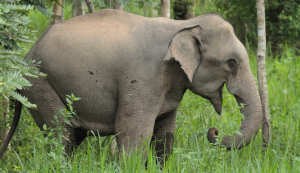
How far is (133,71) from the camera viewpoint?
21.0ft

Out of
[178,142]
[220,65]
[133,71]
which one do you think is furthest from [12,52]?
[178,142]

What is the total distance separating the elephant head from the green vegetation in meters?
0.36

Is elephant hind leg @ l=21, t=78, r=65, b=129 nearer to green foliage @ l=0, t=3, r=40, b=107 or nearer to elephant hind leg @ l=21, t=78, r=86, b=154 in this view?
elephant hind leg @ l=21, t=78, r=86, b=154

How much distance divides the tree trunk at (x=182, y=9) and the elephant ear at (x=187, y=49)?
621 cm

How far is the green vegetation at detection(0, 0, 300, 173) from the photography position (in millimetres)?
5609

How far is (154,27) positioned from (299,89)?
335 cm

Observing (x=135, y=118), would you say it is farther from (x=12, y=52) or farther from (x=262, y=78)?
(x=262, y=78)

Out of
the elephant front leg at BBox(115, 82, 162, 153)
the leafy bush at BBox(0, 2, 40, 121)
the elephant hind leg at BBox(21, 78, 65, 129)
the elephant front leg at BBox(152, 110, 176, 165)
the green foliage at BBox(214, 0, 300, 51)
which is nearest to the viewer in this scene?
the leafy bush at BBox(0, 2, 40, 121)

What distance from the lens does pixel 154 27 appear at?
6.62 meters

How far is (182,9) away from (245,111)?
672 centimetres

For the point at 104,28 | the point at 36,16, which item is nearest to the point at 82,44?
the point at 104,28

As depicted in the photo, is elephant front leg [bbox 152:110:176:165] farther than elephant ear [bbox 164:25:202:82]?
Yes

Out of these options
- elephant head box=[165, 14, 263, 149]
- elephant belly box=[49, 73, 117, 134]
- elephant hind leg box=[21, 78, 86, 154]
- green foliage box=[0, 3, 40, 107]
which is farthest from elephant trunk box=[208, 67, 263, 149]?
green foliage box=[0, 3, 40, 107]

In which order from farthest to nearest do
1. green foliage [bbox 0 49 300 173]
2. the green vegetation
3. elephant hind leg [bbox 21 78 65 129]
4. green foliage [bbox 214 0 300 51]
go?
1. green foliage [bbox 214 0 300 51]
2. elephant hind leg [bbox 21 78 65 129]
3. green foliage [bbox 0 49 300 173]
4. the green vegetation
